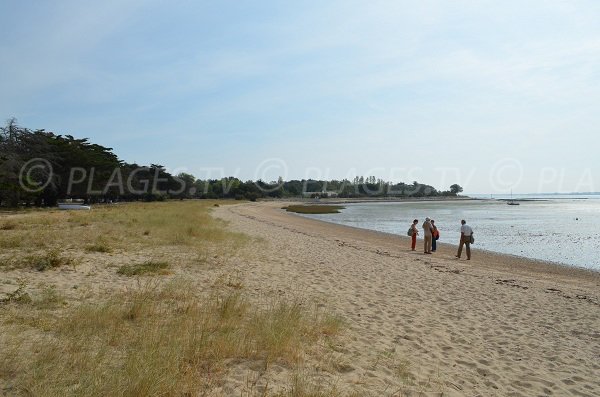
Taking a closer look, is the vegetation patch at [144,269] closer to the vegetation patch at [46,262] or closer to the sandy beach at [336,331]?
the sandy beach at [336,331]

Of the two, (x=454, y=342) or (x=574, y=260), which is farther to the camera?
(x=574, y=260)

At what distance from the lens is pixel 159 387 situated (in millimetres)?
3885

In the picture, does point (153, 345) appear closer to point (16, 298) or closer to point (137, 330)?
point (137, 330)

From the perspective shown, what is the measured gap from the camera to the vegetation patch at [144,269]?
33.2 ft

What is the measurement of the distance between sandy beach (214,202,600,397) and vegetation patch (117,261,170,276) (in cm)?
218

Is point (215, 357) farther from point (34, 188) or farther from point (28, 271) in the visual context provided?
point (34, 188)

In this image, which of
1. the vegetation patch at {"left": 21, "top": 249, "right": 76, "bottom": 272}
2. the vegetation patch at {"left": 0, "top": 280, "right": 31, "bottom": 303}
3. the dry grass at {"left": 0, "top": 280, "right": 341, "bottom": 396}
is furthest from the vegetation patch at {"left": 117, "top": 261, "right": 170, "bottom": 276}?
the vegetation patch at {"left": 0, "top": 280, "right": 31, "bottom": 303}

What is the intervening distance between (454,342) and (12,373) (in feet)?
19.8

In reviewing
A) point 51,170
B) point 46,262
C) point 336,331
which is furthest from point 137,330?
point 51,170

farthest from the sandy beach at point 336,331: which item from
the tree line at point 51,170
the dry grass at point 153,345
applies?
the tree line at point 51,170

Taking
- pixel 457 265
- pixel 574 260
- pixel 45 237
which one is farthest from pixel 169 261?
pixel 574 260

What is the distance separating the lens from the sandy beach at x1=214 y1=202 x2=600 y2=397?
208 inches

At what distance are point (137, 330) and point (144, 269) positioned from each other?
193 inches

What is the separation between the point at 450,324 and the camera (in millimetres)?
7781
